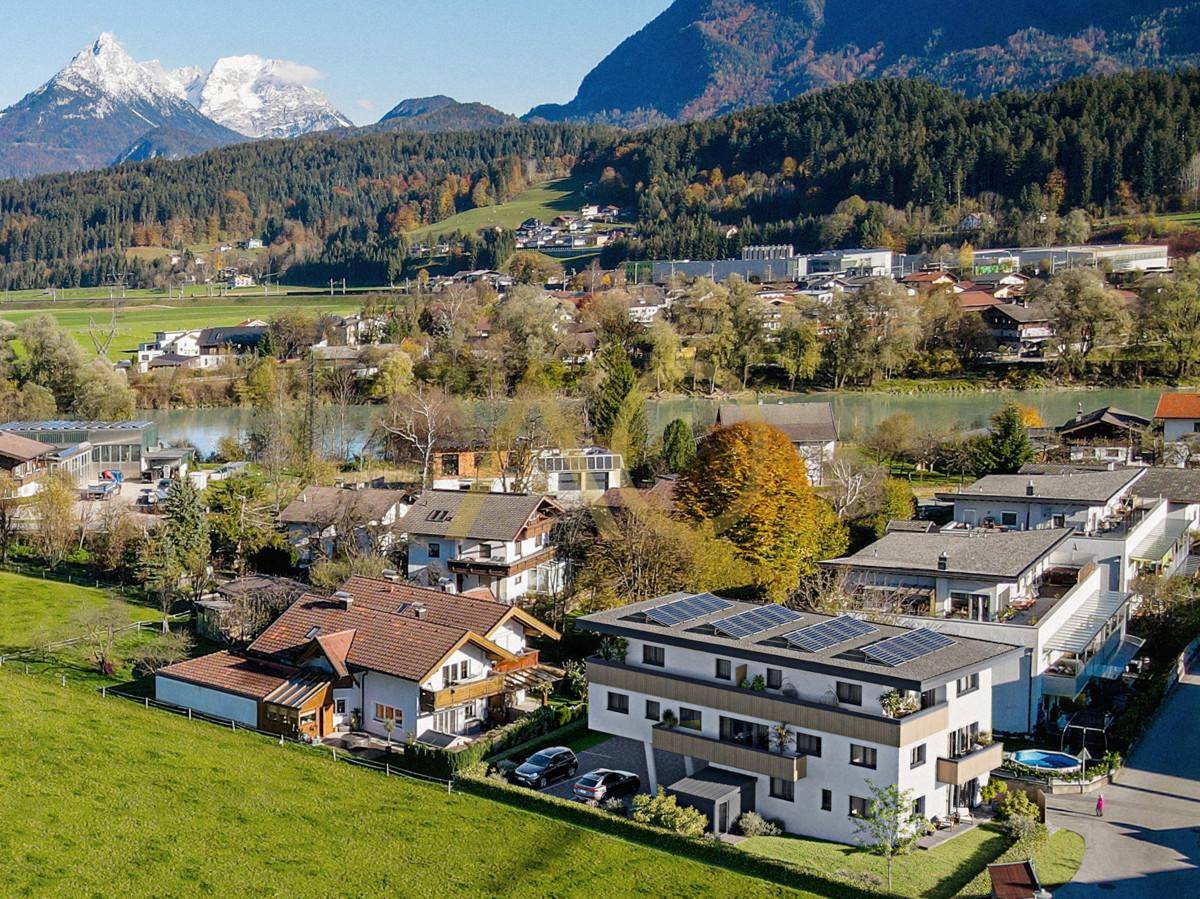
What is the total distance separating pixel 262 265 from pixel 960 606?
118m

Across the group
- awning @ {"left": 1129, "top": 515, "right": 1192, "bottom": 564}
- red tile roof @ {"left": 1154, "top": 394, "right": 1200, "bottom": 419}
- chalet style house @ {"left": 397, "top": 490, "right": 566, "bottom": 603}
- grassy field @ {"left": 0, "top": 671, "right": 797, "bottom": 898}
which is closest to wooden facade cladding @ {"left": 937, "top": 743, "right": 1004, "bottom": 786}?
grassy field @ {"left": 0, "top": 671, "right": 797, "bottom": 898}

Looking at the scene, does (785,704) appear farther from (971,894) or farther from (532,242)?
(532,242)

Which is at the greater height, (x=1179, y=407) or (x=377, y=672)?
(x=1179, y=407)

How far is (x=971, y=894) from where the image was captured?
12.4 m

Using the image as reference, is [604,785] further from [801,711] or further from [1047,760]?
[1047,760]

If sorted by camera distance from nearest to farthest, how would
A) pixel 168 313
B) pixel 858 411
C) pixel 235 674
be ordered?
pixel 235 674 → pixel 858 411 → pixel 168 313

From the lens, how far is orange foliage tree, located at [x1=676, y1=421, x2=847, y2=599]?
22.8 m

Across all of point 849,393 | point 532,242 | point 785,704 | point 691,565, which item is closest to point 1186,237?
point 849,393

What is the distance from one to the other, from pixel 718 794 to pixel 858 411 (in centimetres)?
3852

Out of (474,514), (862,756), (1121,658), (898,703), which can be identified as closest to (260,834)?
(862,756)

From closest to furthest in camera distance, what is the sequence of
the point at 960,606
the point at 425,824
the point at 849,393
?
the point at 425,824, the point at 960,606, the point at 849,393

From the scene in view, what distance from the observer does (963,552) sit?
19.8m

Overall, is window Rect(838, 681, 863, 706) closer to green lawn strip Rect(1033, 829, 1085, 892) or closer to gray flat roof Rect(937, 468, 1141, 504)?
green lawn strip Rect(1033, 829, 1085, 892)

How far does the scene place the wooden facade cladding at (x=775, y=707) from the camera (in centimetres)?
1370
